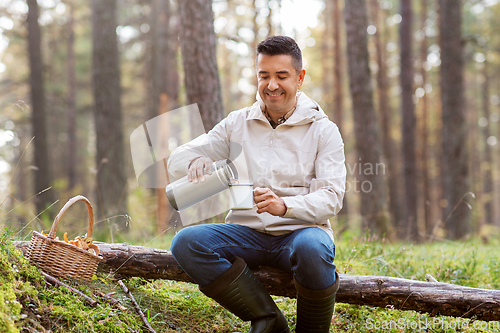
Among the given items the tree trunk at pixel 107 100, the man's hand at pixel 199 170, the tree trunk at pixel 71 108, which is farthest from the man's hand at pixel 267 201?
the tree trunk at pixel 71 108

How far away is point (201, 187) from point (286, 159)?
61cm

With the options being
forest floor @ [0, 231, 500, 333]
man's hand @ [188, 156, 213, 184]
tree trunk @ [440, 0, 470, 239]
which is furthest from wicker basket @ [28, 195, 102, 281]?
tree trunk @ [440, 0, 470, 239]

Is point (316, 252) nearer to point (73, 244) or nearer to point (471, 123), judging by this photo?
point (73, 244)

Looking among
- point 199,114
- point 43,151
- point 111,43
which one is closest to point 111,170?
point 111,43

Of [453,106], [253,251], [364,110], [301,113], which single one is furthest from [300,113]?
[453,106]

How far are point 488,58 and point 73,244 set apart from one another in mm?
19378

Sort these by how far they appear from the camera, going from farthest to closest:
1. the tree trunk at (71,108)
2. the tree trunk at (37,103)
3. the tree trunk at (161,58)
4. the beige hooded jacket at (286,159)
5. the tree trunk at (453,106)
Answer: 1. the tree trunk at (71,108)
2. the tree trunk at (161,58)
3. the tree trunk at (37,103)
4. the tree trunk at (453,106)
5. the beige hooded jacket at (286,159)

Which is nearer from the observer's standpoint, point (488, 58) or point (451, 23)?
point (451, 23)

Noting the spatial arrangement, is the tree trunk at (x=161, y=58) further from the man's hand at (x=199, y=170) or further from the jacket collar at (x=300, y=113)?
the man's hand at (x=199, y=170)

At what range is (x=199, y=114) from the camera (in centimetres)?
480

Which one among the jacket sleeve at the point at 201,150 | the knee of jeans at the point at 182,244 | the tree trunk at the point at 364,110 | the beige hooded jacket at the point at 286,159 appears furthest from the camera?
the tree trunk at the point at 364,110

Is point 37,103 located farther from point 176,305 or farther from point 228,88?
point 228,88

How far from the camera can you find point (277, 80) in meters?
2.64

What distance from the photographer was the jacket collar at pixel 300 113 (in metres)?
2.66
